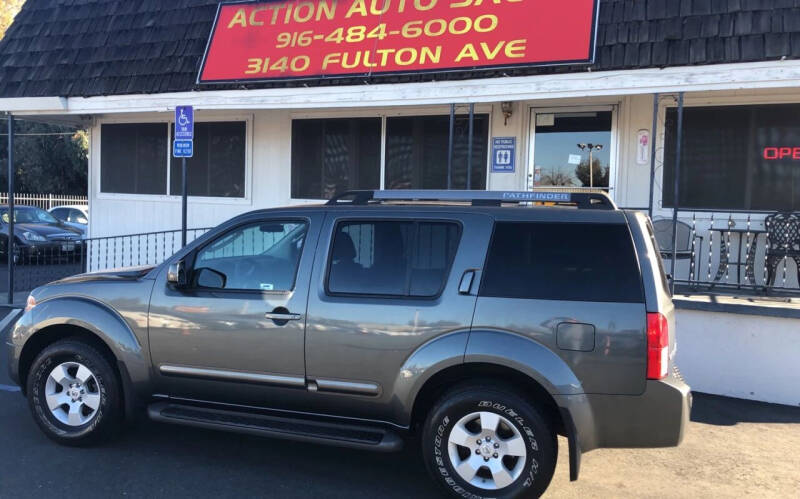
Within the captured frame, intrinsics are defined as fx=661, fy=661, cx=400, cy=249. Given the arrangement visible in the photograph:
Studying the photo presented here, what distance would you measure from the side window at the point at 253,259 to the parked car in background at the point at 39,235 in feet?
39.9

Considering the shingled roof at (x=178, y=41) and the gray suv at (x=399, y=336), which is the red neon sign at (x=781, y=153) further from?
the gray suv at (x=399, y=336)

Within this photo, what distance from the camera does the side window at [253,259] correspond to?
440 centimetres

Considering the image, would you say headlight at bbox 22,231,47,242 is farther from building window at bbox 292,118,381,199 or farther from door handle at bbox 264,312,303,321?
door handle at bbox 264,312,303,321

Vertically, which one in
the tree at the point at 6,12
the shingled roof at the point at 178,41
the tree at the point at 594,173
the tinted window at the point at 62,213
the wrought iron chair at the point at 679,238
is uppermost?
the tree at the point at 6,12

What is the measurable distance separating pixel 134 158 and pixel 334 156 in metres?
3.87

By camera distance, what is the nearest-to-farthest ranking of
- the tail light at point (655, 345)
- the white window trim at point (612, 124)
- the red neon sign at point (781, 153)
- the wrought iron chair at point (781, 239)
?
the tail light at point (655, 345)
the wrought iron chair at point (781, 239)
the red neon sign at point (781, 153)
the white window trim at point (612, 124)

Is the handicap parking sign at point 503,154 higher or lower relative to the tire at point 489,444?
higher

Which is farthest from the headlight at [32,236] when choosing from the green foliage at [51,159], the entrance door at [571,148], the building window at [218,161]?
the green foliage at [51,159]

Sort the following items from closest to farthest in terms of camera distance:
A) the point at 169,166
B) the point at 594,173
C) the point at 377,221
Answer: the point at 377,221, the point at 594,173, the point at 169,166

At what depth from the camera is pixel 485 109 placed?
9367 mm

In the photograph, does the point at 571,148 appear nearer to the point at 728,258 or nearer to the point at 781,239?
the point at 728,258

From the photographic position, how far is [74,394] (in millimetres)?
4715

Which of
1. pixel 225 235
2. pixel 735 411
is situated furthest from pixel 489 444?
pixel 735 411

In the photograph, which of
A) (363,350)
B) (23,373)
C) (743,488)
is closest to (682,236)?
Result: (743,488)
